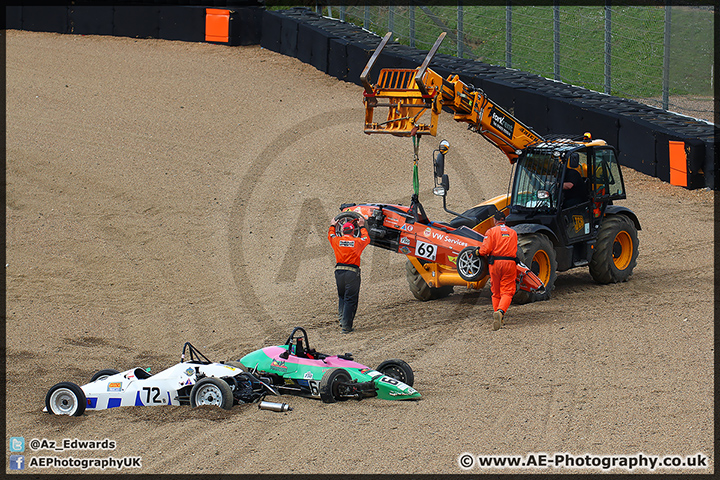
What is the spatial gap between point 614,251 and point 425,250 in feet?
Answer: 12.8

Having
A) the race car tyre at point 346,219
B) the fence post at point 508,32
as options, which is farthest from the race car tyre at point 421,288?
the fence post at point 508,32

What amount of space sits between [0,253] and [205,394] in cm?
776

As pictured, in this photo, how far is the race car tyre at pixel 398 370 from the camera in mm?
8875

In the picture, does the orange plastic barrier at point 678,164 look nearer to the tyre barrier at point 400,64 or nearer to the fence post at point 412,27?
the tyre barrier at point 400,64

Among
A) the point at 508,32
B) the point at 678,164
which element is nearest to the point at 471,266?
the point at 678,164

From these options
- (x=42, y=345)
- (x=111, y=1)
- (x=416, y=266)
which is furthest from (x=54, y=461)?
(x=111, y=1)

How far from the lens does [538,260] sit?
12.2 metres

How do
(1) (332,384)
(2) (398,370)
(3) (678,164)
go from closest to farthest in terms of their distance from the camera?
(1) (332,384), (2) (398,370), (3) (678,164)

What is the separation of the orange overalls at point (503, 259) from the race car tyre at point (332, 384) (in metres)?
3.34

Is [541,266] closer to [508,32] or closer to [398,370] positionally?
[398,370]

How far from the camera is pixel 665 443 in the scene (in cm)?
710

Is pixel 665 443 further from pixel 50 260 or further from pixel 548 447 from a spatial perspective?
pixel 50 260

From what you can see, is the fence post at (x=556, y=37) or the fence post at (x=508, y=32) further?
the fence post at (x=508, y=32)

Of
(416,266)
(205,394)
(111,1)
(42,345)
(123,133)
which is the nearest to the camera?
(205,394)
